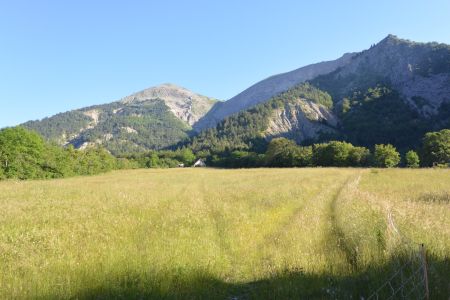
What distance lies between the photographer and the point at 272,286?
276 inches

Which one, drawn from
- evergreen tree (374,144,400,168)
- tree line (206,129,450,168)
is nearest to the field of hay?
tree line (206,129,450,168)

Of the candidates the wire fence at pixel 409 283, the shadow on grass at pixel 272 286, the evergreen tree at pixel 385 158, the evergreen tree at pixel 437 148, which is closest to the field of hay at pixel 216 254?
the shadow on grass at pixel 272 286

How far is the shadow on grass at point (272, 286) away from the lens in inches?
250

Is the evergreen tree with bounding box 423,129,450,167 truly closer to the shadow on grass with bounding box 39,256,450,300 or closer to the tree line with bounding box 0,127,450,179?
the tree line with bounding box 0,127,450,179

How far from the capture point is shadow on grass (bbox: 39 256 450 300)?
634 cm

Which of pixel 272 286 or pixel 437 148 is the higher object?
pixel 272 286

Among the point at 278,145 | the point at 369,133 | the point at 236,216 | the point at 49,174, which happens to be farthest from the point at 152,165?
the point at 236,216

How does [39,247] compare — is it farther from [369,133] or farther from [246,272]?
[369,133]

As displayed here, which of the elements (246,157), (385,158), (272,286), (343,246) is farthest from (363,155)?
(272,286)

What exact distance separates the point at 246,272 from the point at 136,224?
20.9ft

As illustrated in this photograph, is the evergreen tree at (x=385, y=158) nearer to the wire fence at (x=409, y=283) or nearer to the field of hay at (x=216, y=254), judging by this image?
the field of hay at (x=216, y=254)

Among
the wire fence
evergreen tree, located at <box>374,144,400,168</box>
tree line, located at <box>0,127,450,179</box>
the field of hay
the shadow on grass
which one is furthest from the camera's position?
evergreen tree, located at <box>374,144,400,168</box>

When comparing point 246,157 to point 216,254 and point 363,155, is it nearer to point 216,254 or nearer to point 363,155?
point 363,155

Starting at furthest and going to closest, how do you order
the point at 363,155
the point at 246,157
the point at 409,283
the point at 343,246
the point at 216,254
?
1. the point at 246,157
2. the point at 363,155
3. the point at 343,246
4. the point at 216,254
5. the point at 409,283
